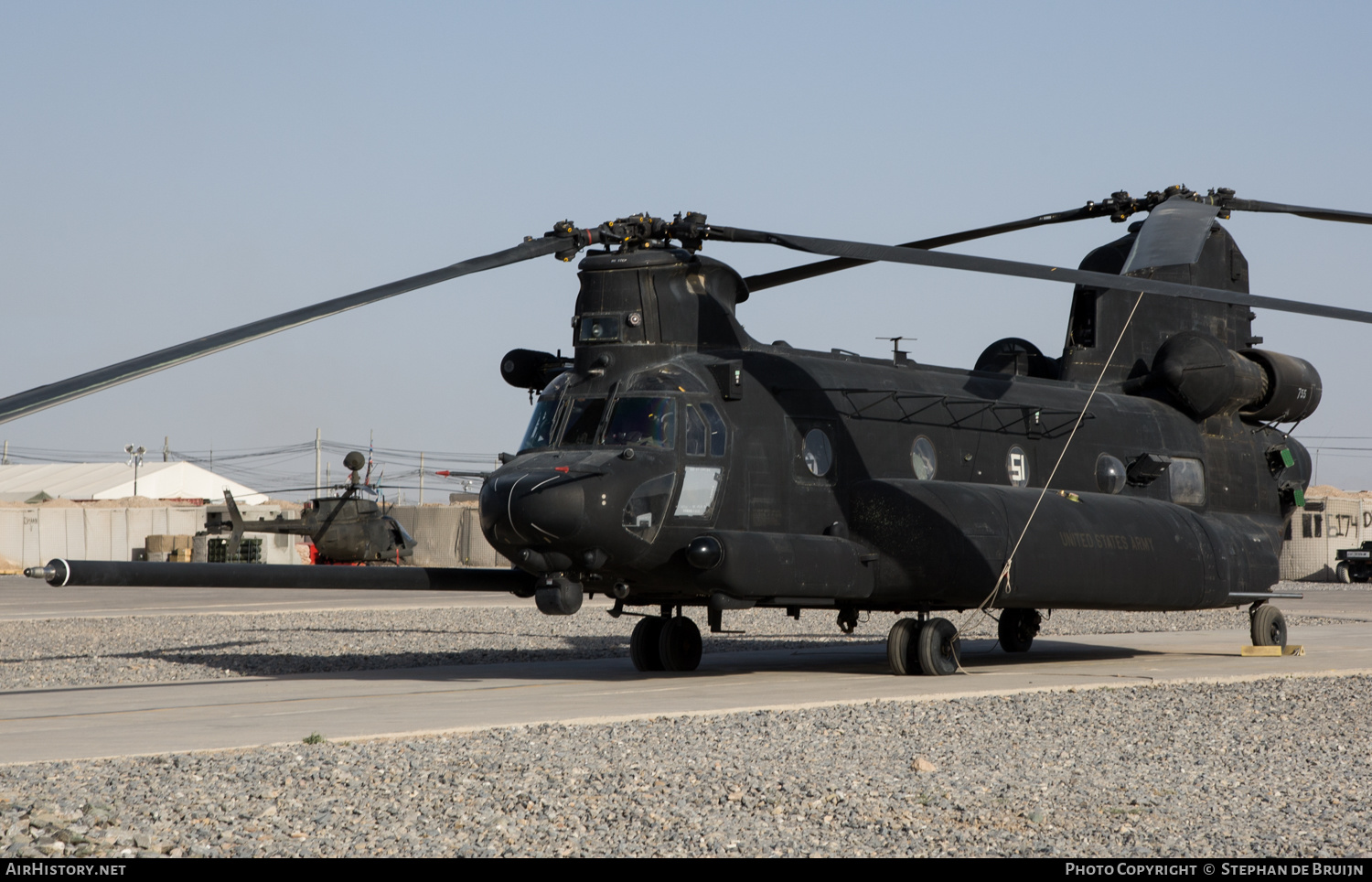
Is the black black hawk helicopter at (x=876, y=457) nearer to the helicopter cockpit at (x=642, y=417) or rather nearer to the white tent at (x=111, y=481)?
the helicopter cockpit at (x=642, y=417)

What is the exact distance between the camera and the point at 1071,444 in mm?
16719

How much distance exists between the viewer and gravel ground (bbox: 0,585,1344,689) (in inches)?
658

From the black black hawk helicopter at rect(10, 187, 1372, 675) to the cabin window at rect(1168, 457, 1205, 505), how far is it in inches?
1.4

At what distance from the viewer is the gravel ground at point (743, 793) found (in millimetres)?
6492

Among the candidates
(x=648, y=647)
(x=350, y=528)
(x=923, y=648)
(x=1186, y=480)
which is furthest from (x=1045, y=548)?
(x=350, y=528)

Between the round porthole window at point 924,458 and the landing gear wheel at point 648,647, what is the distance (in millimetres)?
3351

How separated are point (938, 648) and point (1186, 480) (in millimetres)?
4769

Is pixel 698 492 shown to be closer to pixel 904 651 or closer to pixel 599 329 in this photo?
pixel 599 329

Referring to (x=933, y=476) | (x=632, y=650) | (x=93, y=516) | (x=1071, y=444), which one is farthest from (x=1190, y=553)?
(x=93, y=516)

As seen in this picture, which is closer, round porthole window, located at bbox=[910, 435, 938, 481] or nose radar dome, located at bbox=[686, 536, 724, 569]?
nose radar dome, located at bbox=[686, 536, 724, 569]

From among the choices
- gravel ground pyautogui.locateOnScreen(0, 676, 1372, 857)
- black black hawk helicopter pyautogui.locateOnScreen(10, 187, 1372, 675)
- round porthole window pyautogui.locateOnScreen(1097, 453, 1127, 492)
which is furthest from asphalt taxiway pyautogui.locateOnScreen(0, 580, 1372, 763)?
round porthole window pyautogui.locateOnScreen(1097, 453, 1127, 492)

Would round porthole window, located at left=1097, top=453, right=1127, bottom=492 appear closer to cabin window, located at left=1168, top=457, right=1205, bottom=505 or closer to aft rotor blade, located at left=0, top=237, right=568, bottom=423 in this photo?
cabin window, located at left=1168, top=457, right=1205, bottom=505

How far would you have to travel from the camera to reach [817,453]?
14.6 meters

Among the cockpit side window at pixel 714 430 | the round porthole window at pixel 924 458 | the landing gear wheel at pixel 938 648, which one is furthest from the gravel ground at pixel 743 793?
the round porthole window at pixel 924 458
